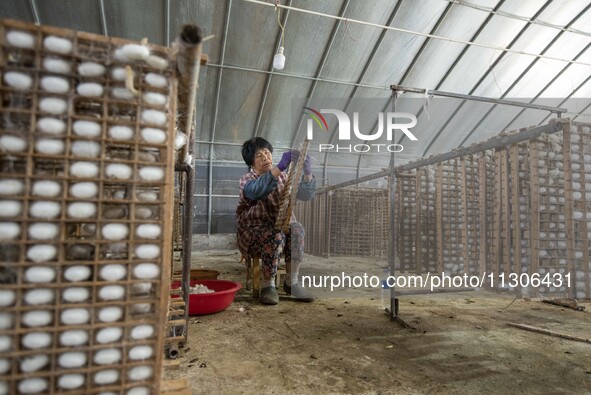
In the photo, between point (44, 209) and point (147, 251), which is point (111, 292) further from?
point (44, 209)

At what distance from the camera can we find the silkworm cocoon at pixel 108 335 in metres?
1.06

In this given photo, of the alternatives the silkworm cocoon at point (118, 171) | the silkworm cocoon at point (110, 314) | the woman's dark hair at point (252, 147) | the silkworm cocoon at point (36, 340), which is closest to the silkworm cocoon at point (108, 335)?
the silkworm cocoon at point (110, 314)

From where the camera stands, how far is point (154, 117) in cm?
113

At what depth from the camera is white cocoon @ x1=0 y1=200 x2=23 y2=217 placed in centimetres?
97

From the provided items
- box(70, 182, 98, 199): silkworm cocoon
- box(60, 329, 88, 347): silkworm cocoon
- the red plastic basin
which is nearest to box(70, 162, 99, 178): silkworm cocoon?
box(70, 182, 98, 199): silkworm cocoon

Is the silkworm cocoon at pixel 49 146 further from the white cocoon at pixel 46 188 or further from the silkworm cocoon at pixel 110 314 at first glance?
the silkworm cocoon at pixel 110 314

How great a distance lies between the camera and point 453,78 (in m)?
9.19

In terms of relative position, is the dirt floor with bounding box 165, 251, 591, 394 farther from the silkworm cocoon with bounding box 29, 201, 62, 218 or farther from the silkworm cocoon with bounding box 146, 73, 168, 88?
the silkworm cocoon with bounding box 146, 73, 168, 88

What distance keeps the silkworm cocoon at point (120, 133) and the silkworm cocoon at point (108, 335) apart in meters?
0.61

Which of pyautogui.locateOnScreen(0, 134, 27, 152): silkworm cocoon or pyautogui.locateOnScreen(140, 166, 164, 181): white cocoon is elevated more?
pyautogui.locateOnScreen(0, 134, 27, 152): silkworm cocoon

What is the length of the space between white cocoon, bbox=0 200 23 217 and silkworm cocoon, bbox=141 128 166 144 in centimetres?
40

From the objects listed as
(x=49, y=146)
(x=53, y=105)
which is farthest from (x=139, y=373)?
(x=53, y=105)

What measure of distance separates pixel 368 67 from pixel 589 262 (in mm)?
6603

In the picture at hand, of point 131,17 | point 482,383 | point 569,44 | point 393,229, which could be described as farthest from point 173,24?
point 569,44
